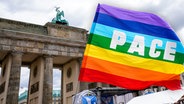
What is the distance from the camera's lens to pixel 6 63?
30094 mm

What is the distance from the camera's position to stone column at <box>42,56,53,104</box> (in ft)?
93.9

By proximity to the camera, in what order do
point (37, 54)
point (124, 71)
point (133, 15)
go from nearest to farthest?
point (124, 71), point (133, 15), point (37, 54)

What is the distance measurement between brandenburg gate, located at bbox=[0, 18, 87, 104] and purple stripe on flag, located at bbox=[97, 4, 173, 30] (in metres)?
22.9

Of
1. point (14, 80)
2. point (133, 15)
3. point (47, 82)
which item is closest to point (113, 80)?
point (133, 15)

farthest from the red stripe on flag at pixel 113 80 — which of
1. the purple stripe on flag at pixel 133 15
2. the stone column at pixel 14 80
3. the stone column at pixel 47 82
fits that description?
the stone column at pixel 47 82

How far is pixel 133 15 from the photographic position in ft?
20.4

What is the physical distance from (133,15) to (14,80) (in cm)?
2338

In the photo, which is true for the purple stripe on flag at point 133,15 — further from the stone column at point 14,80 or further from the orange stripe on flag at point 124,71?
the stone column at point 14,80

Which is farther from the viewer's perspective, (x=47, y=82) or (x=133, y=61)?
(x=47, y=82)

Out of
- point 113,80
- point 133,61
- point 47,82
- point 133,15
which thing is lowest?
point 113,80

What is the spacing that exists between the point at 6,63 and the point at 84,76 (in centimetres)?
2694

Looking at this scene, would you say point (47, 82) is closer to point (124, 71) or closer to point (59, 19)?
point (59, 19)

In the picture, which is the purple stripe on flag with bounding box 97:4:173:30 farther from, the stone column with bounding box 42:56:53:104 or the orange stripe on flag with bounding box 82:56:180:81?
the stone column with bounding box 42:56:53:104

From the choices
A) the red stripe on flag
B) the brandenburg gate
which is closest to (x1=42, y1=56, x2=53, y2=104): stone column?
the brandenburg gate
